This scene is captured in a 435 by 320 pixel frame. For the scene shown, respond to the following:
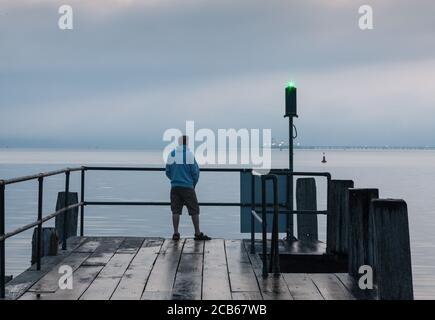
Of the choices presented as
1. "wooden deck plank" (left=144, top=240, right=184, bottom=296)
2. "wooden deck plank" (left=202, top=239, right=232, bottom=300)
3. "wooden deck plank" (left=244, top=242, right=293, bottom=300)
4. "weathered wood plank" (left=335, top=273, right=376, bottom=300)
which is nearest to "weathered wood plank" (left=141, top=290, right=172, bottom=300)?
"wooden deck plank" (left=144, top=240, right=184, bottom=296)

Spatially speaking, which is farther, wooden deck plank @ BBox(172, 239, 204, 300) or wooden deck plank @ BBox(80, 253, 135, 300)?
wooden deck plank @ BBox(172, 239, 204, 300)

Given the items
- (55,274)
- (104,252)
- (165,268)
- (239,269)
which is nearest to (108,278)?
(55,274)

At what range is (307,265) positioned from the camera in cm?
1045

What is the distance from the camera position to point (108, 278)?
26.5 ft

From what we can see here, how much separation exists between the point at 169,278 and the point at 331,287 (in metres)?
1.91

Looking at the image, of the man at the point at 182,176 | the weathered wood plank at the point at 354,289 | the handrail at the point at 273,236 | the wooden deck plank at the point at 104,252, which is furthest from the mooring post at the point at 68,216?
the weathered wood plank at the point at 354,289

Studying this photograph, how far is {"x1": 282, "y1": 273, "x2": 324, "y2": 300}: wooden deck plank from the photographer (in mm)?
7039

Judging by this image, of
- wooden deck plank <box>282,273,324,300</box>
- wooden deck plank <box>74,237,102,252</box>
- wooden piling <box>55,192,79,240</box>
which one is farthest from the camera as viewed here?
wooden piling <box>55,192,79,240</box>

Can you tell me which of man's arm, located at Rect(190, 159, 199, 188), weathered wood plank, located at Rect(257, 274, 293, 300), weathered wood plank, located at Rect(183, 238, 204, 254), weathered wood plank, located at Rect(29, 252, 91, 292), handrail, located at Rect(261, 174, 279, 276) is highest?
man's arm, located at Rect(190, 159, 199, 188)

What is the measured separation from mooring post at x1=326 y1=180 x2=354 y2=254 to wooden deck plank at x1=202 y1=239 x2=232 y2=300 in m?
1.63

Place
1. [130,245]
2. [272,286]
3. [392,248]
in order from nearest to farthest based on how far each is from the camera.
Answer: [392,248]
[272,286]
[130,245]

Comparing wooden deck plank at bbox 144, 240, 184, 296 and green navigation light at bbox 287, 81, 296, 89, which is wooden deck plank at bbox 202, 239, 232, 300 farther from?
green navigation light at bbox 287, 81, 296, 89

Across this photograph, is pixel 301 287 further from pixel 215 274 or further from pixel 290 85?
pixel 290 85
